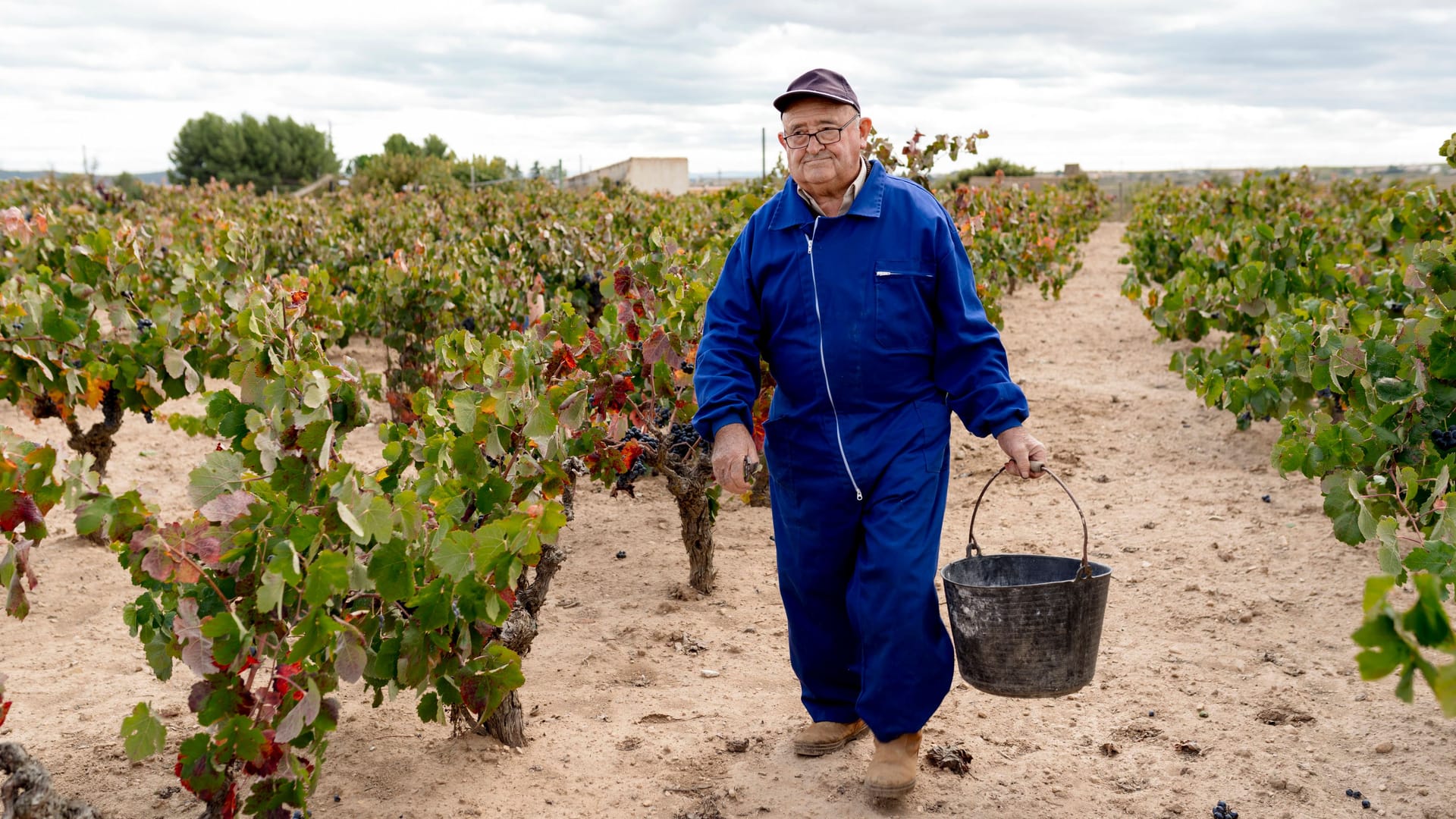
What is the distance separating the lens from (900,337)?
2.92m

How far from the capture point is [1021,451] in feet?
9.27

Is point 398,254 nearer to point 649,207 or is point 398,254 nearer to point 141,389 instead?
point 141,389

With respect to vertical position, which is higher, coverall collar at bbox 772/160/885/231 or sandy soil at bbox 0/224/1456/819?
coverall collar at bbox 772/160/885/231

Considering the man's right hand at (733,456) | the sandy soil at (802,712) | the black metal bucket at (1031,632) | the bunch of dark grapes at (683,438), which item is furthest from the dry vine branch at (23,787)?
the bunch of dark grapes at (683,438)

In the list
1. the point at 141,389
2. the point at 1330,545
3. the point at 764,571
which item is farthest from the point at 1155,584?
the point at 141,389

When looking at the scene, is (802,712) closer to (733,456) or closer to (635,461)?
(733,456)

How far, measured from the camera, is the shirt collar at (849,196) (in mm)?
2994

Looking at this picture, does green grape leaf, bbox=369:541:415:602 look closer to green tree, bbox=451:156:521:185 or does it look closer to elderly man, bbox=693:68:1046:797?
elderly man, bbox=693:68:1046:797

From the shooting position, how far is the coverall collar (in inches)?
117

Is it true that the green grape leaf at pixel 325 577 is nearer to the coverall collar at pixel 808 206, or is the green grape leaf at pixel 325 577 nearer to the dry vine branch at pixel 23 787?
the dry vine branch at pixel 23 787

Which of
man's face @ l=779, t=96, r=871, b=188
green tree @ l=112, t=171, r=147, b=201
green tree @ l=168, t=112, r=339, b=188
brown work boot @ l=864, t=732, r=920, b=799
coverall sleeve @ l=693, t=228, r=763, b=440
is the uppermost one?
green tree @ l=168, t=112, r=339, b=188

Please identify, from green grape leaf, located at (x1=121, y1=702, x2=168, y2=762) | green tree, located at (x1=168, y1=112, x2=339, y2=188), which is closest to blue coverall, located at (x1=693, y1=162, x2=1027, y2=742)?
green grape leaf, located at (x1=121, y1=702, x2=168, y2=762)

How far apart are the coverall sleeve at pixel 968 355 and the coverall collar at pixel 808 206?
18 cm

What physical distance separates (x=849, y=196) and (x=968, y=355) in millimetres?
513
